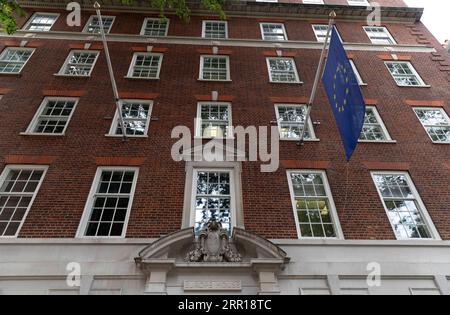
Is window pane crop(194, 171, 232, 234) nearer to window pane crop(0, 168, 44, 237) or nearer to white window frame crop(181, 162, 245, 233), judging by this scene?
white window frame crop(181, 162, 245, 233)

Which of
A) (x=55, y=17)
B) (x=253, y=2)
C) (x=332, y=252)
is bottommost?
(x=332, y=252)

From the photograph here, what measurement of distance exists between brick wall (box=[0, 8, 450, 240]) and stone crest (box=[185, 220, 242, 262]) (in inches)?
42.1

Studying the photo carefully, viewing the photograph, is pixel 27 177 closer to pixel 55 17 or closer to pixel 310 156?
pixel 310 156

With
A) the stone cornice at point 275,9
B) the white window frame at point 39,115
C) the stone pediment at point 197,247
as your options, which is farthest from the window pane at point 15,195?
the stone cornice at point 275,9

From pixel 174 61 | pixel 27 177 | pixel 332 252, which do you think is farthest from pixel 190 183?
pixel 174 61

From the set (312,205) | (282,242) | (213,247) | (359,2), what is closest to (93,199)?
(213,247)

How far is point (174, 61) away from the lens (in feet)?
52.2

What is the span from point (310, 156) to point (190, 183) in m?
4.68

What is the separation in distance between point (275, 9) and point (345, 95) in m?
13.1

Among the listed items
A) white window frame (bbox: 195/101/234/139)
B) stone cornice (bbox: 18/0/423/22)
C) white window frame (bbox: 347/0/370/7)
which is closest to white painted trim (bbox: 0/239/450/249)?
white window frame (bbox: 195/101/234/139)

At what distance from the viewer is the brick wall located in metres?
10.1

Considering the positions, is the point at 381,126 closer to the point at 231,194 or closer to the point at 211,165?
the point at 231,194

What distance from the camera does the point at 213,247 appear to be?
9023 millimetres

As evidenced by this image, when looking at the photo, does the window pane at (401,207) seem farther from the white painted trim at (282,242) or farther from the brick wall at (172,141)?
the white painted trim at (282,242)
